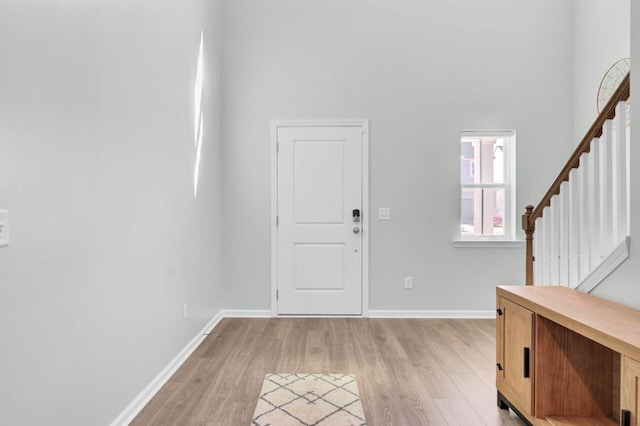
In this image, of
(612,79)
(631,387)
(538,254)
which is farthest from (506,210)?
(631,387)

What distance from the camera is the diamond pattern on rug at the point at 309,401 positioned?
7.42ft

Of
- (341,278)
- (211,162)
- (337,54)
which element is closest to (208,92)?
(211,162)

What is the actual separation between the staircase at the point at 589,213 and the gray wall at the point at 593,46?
2124 mm

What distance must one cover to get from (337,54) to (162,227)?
9.00 ft

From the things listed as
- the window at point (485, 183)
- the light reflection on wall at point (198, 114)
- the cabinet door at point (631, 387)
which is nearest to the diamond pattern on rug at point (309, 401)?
the cabinet door at point (631, 387)

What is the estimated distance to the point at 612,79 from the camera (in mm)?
3957

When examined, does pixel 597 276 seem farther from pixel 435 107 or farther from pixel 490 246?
pixel 435 107

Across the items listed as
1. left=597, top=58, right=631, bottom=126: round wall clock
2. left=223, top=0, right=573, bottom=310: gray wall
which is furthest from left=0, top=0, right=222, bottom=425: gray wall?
left=597, top=58, right=631, bottom=126: round wall clock

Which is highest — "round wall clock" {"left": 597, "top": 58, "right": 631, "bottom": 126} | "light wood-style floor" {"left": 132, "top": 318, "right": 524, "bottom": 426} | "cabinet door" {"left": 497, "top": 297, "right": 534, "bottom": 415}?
"round wall clock" {"left": 597, "top": 58, "right": 631, "bottom": 126}

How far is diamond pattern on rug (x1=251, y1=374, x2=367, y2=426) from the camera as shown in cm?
226

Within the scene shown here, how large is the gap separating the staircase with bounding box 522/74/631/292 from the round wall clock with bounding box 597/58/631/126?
1.96m

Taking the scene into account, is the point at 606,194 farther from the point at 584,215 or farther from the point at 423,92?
the point at 423,92

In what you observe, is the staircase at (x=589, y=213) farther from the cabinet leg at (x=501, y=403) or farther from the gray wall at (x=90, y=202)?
the gray wall at (x=90, y=202)

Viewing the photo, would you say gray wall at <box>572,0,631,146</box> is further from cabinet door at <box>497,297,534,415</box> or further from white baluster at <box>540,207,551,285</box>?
cabinet door at <box>497,297,534,415</box>
